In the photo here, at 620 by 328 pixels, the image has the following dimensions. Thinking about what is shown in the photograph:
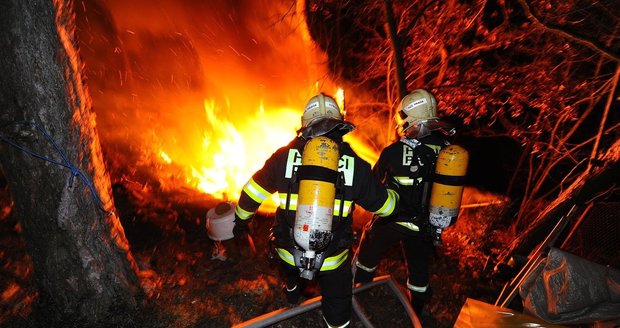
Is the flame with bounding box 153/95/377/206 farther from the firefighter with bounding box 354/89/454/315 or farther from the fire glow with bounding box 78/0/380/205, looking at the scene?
the firefighter with bounding box 354/89/454/315

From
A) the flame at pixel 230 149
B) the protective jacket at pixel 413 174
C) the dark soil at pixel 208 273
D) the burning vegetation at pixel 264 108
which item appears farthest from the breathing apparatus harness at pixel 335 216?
the flame at pixel 230 149

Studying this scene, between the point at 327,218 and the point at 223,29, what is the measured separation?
10010 millimetres

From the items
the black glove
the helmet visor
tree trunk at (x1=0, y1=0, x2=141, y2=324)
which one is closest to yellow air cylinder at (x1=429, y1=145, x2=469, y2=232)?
the helmet visor

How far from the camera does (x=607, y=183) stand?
3572 mm

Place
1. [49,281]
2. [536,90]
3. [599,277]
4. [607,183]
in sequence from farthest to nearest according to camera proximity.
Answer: [536,90] → [607,183] → [49,281] → [599,277]

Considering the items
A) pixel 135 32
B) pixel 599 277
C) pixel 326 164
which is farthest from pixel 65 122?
pixel 135 32

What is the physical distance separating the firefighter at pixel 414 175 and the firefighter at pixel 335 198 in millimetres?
516

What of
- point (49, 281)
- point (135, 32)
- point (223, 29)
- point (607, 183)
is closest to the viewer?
point (49, 281)

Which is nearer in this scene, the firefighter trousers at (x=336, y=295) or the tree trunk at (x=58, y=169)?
the tree trunk at (x=58, y=169)

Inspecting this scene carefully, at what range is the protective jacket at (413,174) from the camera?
132 inches

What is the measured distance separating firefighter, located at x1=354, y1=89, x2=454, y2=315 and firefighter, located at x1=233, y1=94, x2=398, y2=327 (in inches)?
20.3

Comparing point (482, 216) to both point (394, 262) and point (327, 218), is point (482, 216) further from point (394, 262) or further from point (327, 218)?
point (327, 218)

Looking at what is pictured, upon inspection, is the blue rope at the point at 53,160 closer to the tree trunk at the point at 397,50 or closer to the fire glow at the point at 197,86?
the fire glow at the point at 197,86

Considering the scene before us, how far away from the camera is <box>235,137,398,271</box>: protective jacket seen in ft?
8.63
